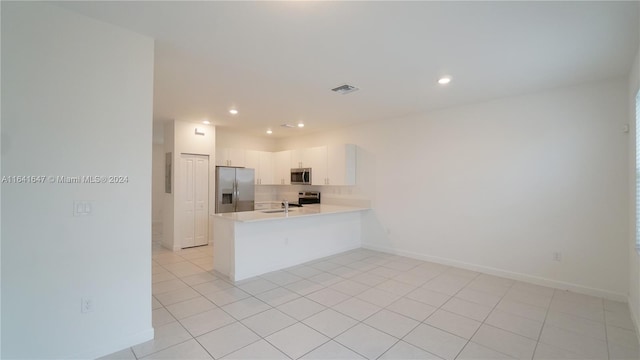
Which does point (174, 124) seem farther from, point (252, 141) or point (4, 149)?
point (4, 149)

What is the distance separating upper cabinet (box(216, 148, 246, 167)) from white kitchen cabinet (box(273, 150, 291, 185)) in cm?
93

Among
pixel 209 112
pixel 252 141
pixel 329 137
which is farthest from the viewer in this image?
pixel 252 141

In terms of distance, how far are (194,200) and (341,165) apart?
10.7 feet

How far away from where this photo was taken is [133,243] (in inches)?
90.4

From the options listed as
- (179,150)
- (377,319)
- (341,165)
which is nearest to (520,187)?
(377,319)

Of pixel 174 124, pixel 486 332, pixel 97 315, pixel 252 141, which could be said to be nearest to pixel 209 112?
pixel 174 124

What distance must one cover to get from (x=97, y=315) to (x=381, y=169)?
476 centimetres

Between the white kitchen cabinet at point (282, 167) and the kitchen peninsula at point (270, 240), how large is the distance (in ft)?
7.44

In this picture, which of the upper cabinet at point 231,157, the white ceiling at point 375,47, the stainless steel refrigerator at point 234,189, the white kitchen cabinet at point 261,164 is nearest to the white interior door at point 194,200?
the stainless steel refrigerator at point 234,189

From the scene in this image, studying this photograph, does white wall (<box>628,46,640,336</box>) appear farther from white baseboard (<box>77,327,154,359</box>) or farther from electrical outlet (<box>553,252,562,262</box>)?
white baseboard (<box>77,327,154,359</box>)

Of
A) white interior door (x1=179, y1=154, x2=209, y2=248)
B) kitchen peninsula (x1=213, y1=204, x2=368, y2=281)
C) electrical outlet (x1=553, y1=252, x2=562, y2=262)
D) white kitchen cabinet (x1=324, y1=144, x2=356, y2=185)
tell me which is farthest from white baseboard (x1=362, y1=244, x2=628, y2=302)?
white interior door (x1=179, y1=154, x2=209, y2=248)

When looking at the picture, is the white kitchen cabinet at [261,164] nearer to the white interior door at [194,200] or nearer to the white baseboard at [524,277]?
the white interior door at [194,200]

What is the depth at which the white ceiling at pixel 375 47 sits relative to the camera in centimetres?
202

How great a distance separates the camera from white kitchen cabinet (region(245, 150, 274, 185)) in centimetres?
707
